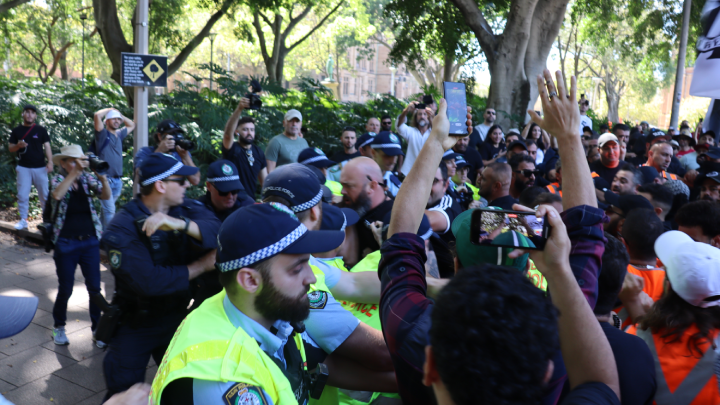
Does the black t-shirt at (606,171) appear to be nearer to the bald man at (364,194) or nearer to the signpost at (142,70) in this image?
the bald man at (364,194)

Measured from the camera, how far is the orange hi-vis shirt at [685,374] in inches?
77.6

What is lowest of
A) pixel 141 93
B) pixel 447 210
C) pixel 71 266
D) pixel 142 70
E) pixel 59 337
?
pixel 59 337

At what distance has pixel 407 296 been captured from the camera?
1747 millimetres

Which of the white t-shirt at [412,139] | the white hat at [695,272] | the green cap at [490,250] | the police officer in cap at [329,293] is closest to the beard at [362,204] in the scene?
the police officer in cap at [329,293]

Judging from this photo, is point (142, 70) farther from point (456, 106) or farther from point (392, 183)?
point (456, 106)

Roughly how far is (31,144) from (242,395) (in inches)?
372

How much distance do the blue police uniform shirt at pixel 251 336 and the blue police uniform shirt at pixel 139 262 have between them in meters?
1.47

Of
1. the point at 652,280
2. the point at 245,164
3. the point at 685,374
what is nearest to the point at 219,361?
the point at 685,374

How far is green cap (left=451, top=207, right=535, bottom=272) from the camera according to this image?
1.61 m

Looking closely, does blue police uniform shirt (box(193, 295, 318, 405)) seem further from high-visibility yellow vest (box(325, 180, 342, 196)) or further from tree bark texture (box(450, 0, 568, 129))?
tree bark texture (box(450, 0, 568, 129))

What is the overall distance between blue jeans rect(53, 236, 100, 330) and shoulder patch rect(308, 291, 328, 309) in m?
3.40

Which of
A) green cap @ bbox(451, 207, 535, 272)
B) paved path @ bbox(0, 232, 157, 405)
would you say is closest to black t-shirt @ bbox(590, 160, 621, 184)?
green cap @ bbox(451, 207, 535, 272)

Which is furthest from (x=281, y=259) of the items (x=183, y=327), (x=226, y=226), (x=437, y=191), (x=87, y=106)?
(x=87, y=106)

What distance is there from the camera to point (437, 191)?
4.15 m
